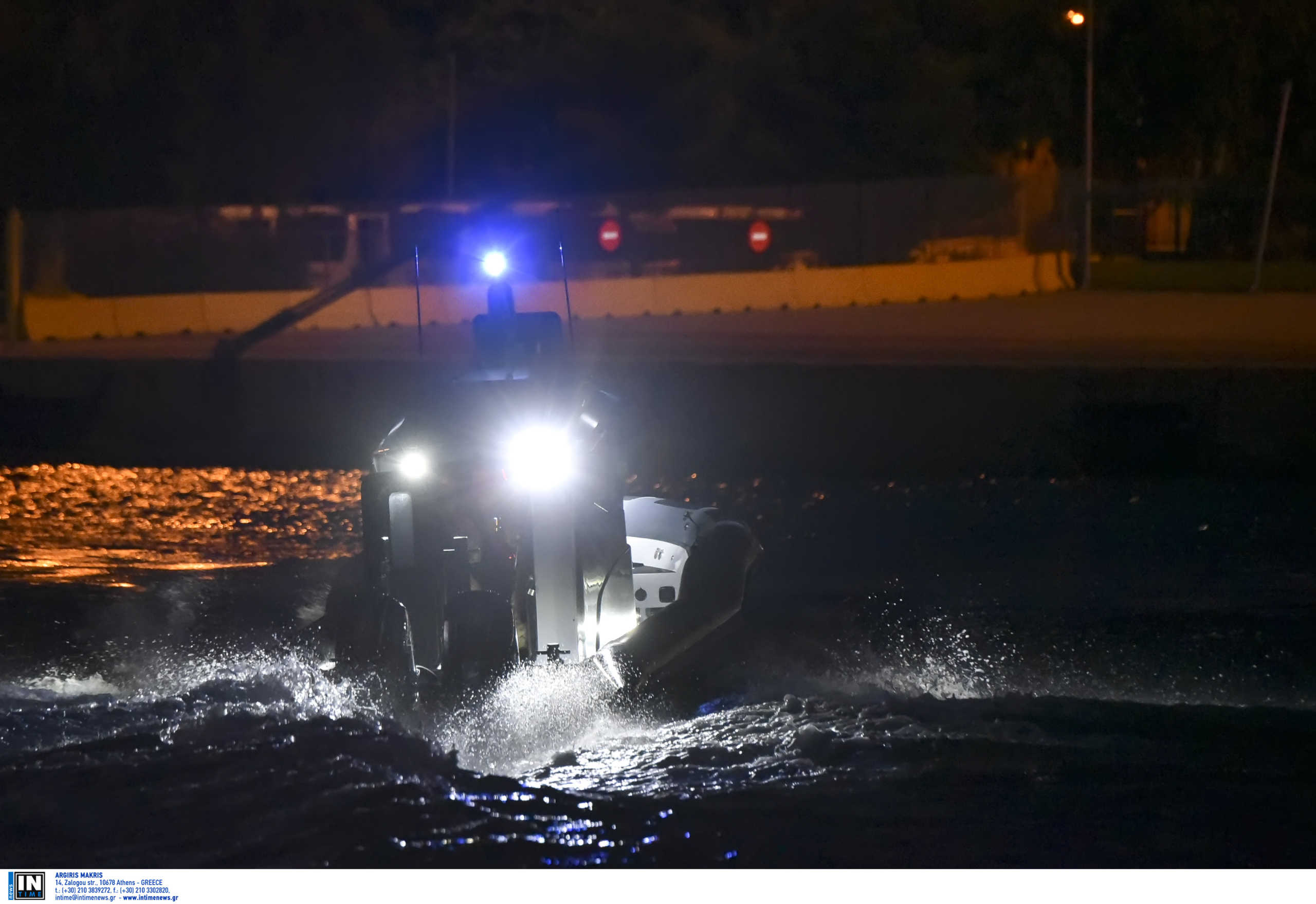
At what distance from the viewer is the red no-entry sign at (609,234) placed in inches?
1341

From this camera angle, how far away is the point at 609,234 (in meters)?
34.1

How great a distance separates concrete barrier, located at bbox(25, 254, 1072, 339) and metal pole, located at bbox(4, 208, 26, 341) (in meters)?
0.16

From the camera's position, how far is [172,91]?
43.4 meters

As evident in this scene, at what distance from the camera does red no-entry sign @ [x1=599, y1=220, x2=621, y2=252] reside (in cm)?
3406

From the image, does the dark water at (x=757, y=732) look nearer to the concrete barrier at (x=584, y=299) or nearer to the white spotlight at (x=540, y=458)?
the white spotlight at (x=540, y=458)

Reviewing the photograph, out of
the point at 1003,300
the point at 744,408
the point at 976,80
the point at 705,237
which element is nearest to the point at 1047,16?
the point at 976,80

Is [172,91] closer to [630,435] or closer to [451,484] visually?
[630,435]

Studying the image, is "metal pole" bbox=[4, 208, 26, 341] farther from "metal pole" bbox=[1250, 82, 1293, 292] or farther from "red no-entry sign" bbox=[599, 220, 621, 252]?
"metal pole" bbox=[1250, 82, 1293, 292]

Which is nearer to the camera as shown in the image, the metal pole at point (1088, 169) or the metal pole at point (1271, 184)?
the metal pole at point (1271, 184)

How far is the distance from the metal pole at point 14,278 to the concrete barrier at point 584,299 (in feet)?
0.53
